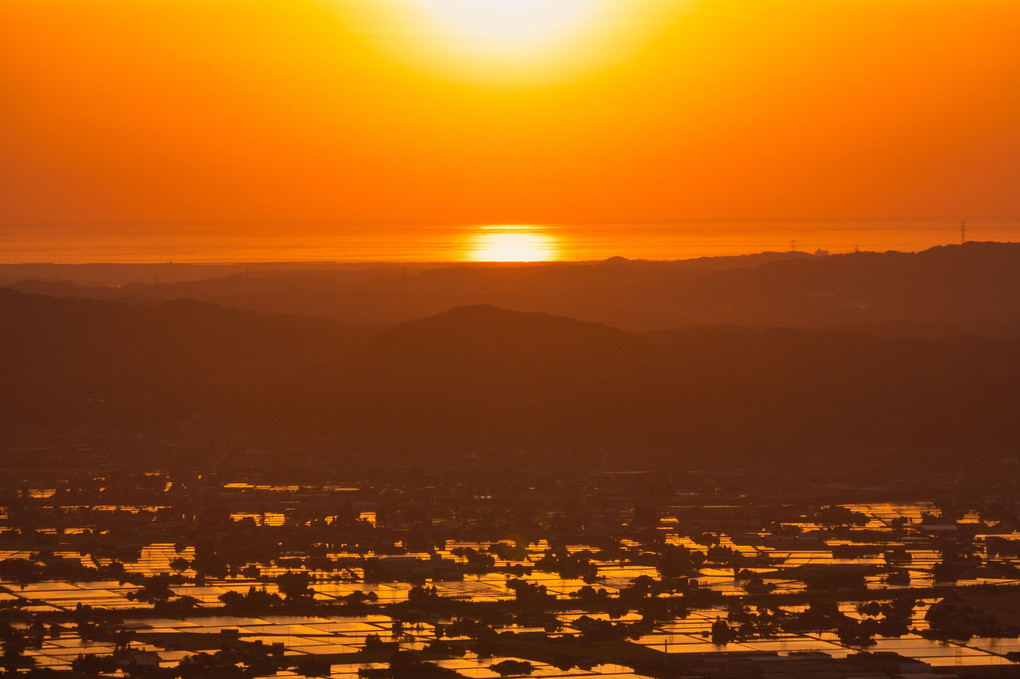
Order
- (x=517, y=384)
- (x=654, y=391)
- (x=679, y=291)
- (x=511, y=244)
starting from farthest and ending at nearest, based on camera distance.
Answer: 1. (x=511, y=244)
2. (x=679, y=291)
3. (x=517, y=384)
4. (x=654, y=391)

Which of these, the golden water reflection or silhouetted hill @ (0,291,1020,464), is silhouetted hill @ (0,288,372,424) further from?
the golden water reflection

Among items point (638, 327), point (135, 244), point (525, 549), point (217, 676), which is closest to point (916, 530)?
point (525, 549)

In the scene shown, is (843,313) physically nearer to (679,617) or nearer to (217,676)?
(679,617)

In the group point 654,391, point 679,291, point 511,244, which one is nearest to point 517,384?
point 654,391

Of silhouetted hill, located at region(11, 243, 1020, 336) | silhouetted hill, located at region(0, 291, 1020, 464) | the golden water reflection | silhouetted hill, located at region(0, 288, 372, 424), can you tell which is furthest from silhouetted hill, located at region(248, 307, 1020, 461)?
the golden water reflection

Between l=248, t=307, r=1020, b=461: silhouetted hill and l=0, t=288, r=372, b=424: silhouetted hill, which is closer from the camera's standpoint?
l=248, t=307, r=1020, b=461: silhouetted hill

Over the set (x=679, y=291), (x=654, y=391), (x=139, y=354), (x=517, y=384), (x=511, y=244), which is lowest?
(x=654, y=391)

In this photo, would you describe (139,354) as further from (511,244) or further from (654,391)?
(511,244)
